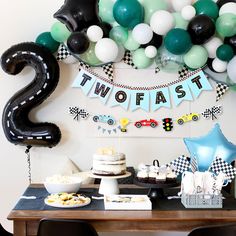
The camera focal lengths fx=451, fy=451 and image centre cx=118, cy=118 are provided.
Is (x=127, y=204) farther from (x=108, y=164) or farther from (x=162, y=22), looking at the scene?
(x=162, y=22)

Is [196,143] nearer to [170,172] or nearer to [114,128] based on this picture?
[170,172]

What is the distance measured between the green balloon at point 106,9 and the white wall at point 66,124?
0.40 meters

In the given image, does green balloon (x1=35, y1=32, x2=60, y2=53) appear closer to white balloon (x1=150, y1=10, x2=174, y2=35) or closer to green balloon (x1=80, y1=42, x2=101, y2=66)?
green balloon (x1=80, y1=42, x2=101, y2=66)

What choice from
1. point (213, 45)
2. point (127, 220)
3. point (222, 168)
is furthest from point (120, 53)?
point (127, 220)

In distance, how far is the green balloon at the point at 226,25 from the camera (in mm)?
3029

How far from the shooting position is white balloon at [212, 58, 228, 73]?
3184mm

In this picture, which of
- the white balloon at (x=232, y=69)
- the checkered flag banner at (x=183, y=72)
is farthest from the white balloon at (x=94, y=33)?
the white balloon at (x=232, y=69)

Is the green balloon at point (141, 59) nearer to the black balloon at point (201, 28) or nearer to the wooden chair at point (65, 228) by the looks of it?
the black balloon at point (201, 28)

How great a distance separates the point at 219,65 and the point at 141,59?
1.82 feet

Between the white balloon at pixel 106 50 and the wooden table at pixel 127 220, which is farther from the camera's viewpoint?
the white balloon at pixel 106 50

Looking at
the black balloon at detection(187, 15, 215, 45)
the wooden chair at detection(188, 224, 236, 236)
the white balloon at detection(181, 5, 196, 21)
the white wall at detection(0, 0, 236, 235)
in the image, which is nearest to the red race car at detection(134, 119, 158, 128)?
the white wall at detection(0, 0, 236, 235)

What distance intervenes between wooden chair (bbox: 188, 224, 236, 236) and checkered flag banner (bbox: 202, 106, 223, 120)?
143 cm

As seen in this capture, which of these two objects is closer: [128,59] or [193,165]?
[193,165]

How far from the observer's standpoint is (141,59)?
324 centimetres
